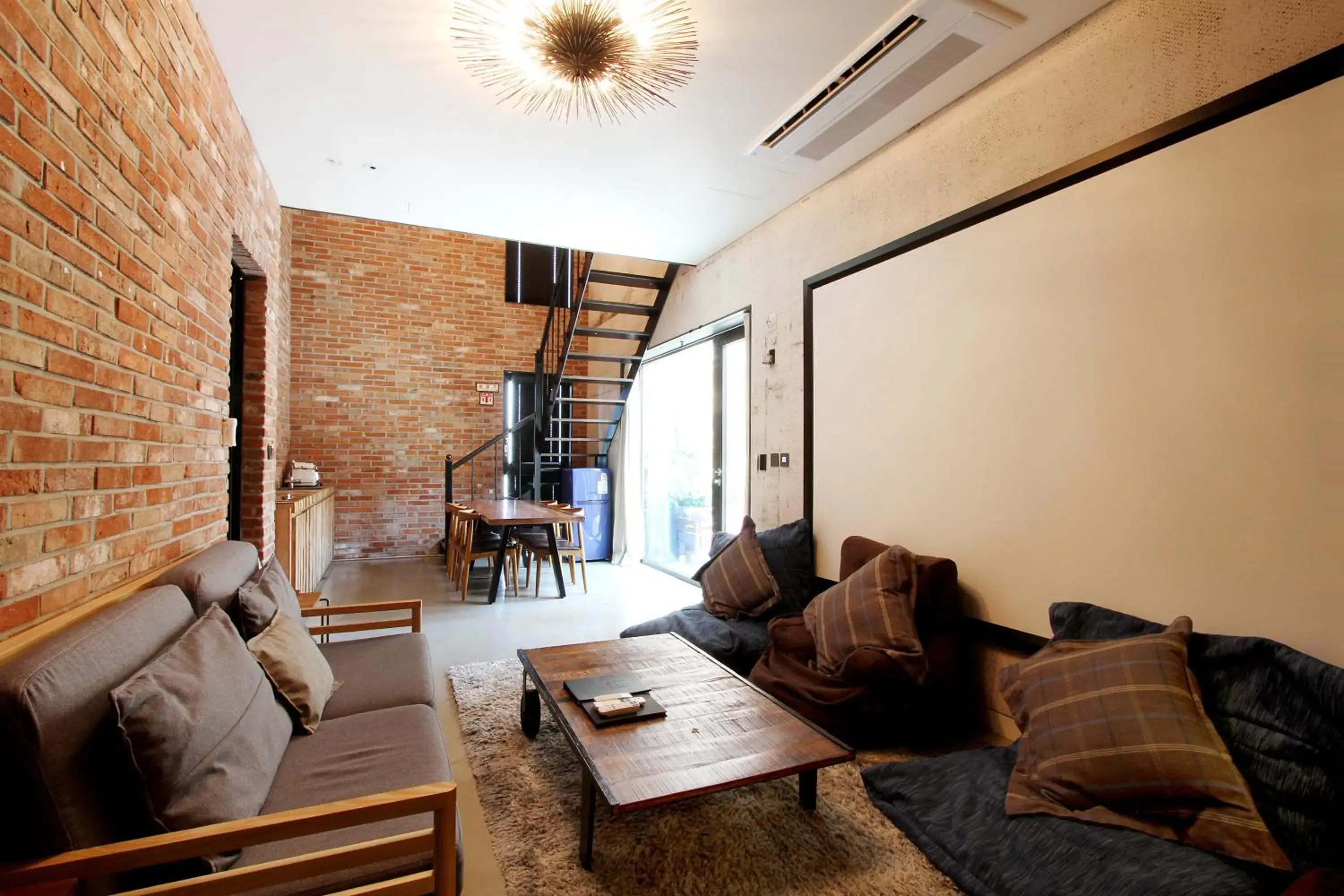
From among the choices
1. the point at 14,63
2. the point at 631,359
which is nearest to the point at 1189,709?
the point at 14,63

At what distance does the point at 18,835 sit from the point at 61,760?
0.42 feet

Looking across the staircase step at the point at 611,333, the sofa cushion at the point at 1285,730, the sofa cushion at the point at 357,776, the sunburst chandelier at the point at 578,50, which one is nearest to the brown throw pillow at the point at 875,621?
the sofa cushion at the point at 1285,730

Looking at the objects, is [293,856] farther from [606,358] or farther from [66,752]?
[606,358]

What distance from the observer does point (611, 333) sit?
597cm

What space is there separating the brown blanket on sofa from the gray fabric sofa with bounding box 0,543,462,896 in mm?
1495

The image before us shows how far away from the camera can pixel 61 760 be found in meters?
1.08

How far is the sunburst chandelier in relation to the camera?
2.19 m

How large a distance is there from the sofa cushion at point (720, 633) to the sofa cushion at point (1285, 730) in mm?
1838

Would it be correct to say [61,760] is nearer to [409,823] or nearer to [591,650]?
[409,823]

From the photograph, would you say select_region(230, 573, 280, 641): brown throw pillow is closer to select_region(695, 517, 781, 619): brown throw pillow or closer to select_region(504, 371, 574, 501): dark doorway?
select_region(695, 517, 781, 619): brown throw pillow

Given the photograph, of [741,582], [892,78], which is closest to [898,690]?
[741,582]

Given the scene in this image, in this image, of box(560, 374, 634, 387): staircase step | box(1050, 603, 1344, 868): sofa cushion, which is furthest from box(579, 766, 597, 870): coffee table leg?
box(560, 374, 634, 387): staircase step

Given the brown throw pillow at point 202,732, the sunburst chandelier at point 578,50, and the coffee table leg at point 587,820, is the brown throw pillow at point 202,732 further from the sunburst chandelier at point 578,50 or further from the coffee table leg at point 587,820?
the sunburst chandelier at point 578,50

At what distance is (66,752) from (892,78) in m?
3.34
